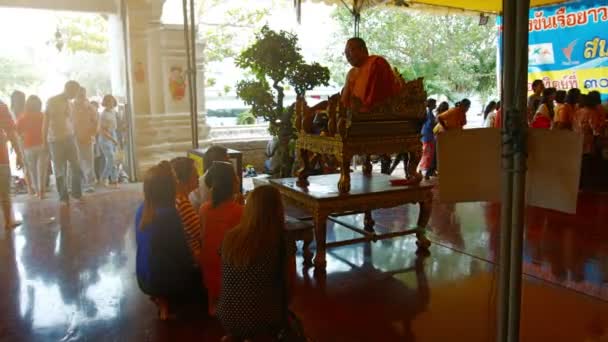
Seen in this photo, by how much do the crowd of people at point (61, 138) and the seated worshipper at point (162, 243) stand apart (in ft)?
10.4

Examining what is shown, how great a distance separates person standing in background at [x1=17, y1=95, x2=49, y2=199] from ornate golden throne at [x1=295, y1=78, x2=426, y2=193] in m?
3.57

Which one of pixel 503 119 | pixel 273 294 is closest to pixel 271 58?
pixel 273 294

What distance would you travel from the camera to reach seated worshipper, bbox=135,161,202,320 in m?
2.81

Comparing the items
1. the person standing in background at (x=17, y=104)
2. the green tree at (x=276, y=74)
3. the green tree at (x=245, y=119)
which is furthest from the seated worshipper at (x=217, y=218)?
the green tree at (x=245, y=119)

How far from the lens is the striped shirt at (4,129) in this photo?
190 inches

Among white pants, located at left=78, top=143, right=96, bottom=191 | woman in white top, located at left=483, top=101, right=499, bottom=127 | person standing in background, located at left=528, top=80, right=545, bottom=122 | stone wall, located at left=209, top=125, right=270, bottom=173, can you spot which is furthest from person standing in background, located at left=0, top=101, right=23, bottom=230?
person standing in background, located at left=528, top=80, right=545, bottom=122

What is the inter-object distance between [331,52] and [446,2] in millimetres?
5670

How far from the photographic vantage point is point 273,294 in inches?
94.7

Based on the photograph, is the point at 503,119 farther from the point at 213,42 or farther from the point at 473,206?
the point at 213,42

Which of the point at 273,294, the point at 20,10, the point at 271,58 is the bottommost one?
the point at 273,294

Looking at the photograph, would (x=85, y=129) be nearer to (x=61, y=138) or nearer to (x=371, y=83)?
(x=61, y=138)

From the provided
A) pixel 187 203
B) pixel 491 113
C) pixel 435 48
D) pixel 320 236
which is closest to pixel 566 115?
pixel 491 113

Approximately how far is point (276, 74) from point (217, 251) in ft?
8.77

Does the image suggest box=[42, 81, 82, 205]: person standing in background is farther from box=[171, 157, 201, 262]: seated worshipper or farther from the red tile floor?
box=[171, 157, 201, 262]: seated worshipper
